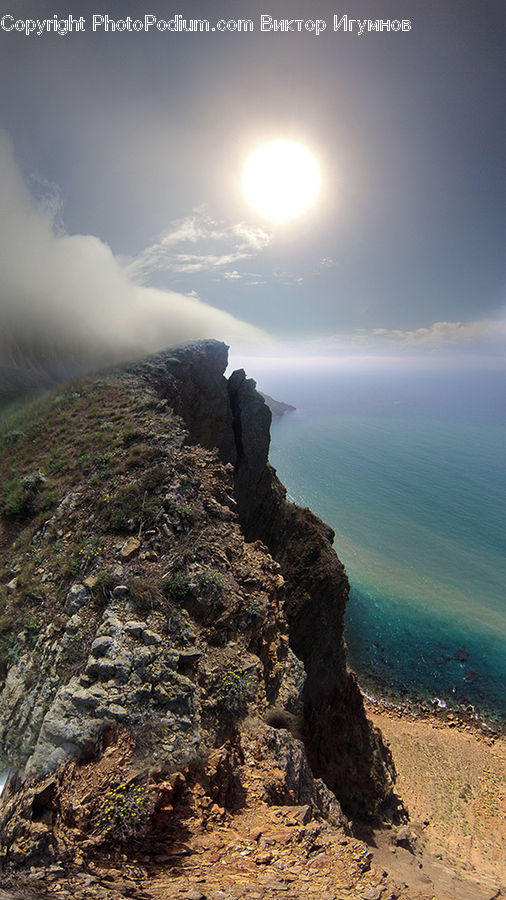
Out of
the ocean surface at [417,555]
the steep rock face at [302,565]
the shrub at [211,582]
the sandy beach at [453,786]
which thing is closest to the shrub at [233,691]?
the shrub at [211,582]

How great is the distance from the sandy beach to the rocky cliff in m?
8.22

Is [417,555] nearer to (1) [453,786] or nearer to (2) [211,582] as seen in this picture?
(1) [453,786]

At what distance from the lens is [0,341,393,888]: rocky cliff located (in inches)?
206

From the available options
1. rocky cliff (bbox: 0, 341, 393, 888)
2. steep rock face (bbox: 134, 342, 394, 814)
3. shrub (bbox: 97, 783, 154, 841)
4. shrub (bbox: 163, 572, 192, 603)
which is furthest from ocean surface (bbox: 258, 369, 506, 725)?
shrub (bbox: 97, 783, 154, 841)

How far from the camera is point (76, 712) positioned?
5.79 m

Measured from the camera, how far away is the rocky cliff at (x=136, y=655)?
Answer: 523 cm

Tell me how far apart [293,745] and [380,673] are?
3165 centimetres

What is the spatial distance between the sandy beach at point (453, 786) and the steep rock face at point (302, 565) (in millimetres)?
4730

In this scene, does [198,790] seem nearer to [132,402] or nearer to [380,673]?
[132,402]

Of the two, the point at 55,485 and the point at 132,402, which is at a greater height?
the point at 132,402

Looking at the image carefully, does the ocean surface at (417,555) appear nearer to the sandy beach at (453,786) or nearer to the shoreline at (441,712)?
the shoreline at (441,712)

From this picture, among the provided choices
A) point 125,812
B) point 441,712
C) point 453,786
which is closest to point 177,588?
point 125,812

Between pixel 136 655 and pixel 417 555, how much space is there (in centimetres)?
5815

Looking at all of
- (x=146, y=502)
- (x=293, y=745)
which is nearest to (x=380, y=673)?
(x=293, y=745)
